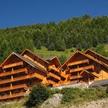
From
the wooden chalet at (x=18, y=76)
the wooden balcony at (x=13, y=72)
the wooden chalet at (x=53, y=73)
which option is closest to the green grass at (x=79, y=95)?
the wooden chalet at (x=18, y=76)

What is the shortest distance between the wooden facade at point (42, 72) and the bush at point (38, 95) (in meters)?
8.05

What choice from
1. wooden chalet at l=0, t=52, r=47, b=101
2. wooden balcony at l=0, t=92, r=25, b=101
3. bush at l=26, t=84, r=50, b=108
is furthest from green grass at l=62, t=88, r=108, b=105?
wooden chalet at l=0, t=52, r=47, b=101

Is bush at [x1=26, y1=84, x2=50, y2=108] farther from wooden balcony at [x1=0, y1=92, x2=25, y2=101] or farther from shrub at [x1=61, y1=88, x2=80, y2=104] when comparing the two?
wooden balcony at [x1=0, y1=92, x2=25, y2=101]

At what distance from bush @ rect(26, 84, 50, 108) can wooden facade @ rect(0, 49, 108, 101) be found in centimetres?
805

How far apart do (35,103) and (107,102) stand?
1380 centimetres

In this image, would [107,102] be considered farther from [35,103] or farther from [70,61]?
[70,61]

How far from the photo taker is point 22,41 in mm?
197875

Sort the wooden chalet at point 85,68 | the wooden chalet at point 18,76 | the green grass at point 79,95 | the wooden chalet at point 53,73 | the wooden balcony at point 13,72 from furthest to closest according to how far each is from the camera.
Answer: the wooden chalet at point 53,73 → the wooden chalet at point 85,68 → the wooden balcony at point 13,72 → the wooden chalet at point 18,76 → the green grass at point 79,95

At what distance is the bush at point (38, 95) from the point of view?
→ 88.2m

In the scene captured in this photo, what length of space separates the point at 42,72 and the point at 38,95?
42.2ft

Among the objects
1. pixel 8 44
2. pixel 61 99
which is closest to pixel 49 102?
pixel 61 99

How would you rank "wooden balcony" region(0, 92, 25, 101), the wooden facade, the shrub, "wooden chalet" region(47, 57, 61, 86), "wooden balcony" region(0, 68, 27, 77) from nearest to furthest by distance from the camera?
the shrub < "wooden balcony" region(0, 92, 25, 101) < the wooden facade < "wooden balcony" region(0, 68, 27, 77) < "wooden chalet" region(47, 57, 61, 86)

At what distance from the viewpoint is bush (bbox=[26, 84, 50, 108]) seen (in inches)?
3474

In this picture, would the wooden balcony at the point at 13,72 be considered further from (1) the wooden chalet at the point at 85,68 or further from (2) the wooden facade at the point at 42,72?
(1) the wooden chalet at the point at 85,68
